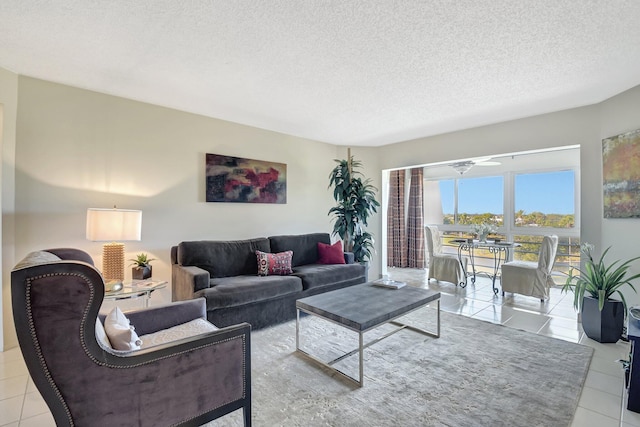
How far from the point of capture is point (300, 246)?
4.39m

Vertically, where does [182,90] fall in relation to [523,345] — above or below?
above

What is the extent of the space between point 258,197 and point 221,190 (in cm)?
57

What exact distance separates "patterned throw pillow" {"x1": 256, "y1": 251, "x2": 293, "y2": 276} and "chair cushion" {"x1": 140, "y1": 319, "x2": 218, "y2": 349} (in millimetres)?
1493

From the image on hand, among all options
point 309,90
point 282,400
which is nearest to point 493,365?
point 282,400

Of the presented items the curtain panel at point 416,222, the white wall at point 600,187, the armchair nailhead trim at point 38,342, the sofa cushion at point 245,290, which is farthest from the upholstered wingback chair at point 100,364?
the curtain panel at point 416,222

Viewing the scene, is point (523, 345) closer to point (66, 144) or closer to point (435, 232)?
point (435, 232)

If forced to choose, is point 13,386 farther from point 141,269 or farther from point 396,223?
point 396,223

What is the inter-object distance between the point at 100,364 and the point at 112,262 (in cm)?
201

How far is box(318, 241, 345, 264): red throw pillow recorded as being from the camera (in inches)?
172

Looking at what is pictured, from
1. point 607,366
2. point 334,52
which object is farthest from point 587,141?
point 334,52

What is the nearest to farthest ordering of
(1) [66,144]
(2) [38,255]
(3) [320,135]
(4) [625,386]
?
(2) [38,255] → (4) [625,386] → (1) [66,144] → (3) [320,135]

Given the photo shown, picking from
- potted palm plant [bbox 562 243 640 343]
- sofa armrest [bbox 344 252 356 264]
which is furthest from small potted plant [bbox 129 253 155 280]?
potted palm plant [bbox 562 243 640 343]

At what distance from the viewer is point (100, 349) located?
1.18m

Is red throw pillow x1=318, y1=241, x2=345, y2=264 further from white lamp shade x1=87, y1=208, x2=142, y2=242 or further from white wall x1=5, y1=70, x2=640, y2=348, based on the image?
white lamp shade x1=87, y1=208, x2=142, y2=242
